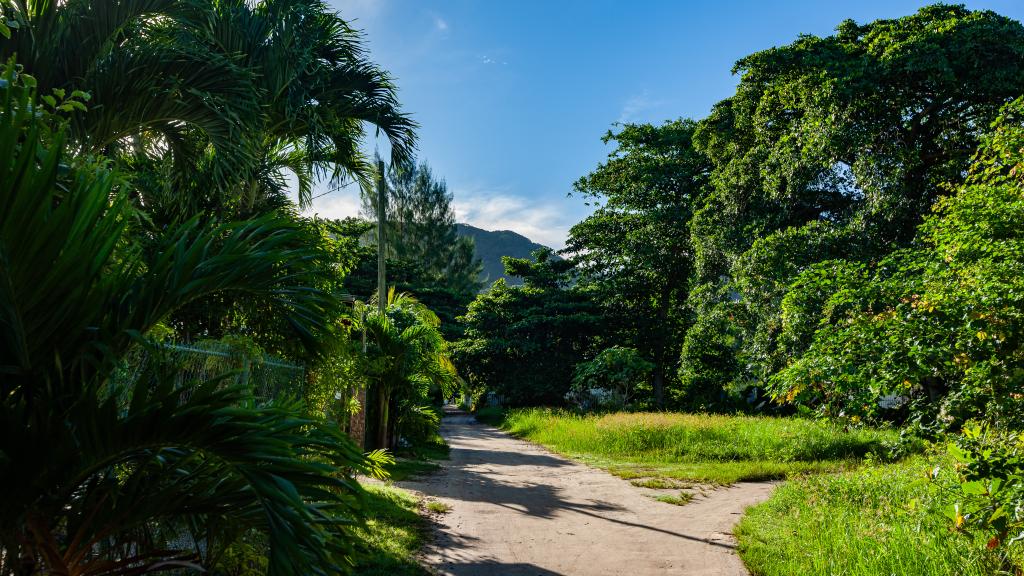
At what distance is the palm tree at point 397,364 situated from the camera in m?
12.4

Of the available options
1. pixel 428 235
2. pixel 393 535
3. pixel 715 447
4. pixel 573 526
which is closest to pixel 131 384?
pixel 393 535

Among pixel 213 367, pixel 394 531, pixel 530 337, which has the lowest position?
pixel 394 531

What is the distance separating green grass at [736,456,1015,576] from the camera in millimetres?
4496

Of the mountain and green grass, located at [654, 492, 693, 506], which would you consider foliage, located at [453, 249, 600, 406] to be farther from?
the mountain

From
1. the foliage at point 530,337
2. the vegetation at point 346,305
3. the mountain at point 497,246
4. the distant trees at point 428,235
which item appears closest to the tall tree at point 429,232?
the distant trees at point 428,235

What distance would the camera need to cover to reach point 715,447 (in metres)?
13.8

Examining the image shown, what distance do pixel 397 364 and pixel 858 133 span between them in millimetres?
12314

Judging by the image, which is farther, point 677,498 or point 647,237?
point 647,237

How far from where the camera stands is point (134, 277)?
2600 millimetres

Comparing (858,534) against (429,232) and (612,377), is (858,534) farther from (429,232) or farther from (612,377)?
(429,232)

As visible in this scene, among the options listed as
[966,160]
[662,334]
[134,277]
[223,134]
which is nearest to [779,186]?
[966,160]

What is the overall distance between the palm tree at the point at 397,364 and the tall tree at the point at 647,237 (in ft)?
44.6

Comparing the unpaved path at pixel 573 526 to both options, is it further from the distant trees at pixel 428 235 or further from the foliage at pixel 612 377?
the distant trees at pixel 428 235

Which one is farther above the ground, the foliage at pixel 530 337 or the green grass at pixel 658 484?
the foliage at pixel 530 337
